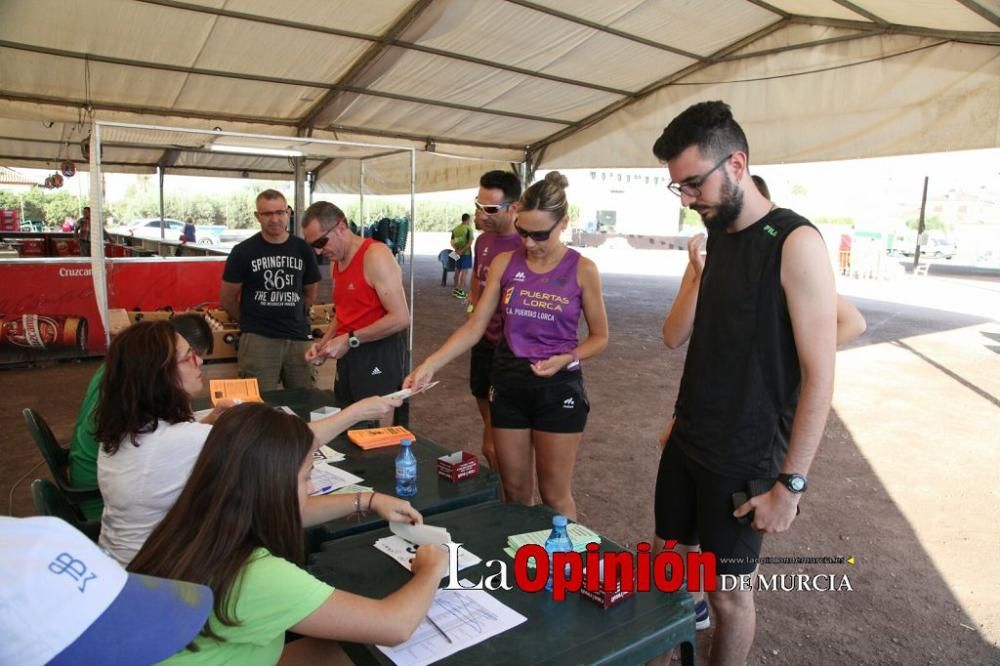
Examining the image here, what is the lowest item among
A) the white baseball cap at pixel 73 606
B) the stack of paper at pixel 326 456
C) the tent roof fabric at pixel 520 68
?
the stack of paper at pixel 326 456

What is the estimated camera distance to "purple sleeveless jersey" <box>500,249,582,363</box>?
8.86ft

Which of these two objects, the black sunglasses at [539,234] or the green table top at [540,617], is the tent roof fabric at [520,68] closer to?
the black sunglasses at [539,234]

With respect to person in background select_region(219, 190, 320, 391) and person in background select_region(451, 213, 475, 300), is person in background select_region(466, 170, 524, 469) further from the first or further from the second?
person in background select_region(451, 213, 475, 300)

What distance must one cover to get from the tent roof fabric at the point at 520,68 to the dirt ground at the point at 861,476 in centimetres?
261

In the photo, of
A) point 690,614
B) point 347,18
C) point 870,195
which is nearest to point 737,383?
point 690,614

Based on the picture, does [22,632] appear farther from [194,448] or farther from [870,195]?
[870,195]

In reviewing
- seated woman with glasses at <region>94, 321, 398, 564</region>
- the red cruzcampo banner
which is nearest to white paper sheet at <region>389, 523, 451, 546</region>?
seated woman with glasses at <region>94, 321, 398, 564</region>

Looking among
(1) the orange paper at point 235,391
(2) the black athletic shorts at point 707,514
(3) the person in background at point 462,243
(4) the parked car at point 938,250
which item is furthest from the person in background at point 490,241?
(4) the parked car at point 938,250

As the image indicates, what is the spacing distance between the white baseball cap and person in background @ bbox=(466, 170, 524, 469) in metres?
2.61

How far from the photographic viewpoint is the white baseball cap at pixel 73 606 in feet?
2.23

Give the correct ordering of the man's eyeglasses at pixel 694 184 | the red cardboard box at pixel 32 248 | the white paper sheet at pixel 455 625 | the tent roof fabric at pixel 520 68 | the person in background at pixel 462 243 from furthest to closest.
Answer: the person in background at pixel 462 243 < the red cardboard box at pixel 32 248 < the tent roof fabric at pixel 520 68 < the man's eyeglasses at pixel 694 184 < the white paper sheet at pixel 455 625

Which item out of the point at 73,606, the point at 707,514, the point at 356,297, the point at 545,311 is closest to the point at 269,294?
the point at 356,297

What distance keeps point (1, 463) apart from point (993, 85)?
8207 millimetres

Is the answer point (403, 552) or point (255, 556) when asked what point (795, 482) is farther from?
point (255, 556)
